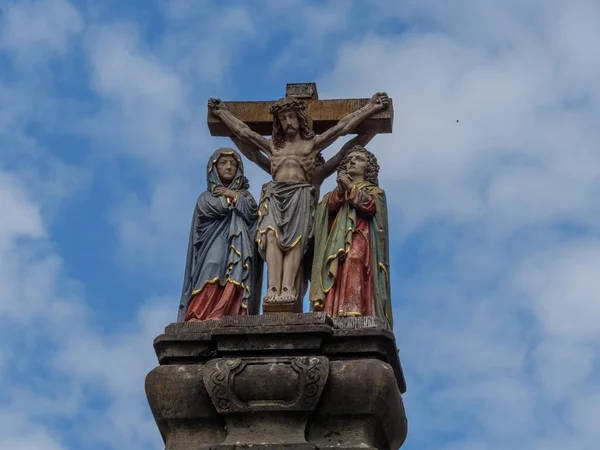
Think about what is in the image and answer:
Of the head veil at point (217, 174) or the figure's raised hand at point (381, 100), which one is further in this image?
the figure's raised hand at point (381, 100)

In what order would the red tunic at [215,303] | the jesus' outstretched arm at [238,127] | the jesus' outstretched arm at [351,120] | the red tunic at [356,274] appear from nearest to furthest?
the red tunic at [356,274], the red tunic at [215,303], the jesus' outstretched arm at [351,120], the jesus' outstretched arm at [238,127]

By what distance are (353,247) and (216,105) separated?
2.84 meters

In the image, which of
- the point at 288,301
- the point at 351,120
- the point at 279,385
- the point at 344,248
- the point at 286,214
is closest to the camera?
the point at 279,385

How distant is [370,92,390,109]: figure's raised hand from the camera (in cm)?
1597

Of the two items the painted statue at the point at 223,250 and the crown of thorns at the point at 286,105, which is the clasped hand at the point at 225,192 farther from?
the crown of thorns at the point at 286,105

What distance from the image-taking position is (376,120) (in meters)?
16.0

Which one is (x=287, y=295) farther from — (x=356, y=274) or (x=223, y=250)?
(x=223, y=250)

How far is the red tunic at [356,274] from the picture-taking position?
46.9ft

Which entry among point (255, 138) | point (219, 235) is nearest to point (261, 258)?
point (219, 235)

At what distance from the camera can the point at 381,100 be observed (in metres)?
16.0

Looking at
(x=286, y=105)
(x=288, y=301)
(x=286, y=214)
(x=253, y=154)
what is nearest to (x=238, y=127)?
(x=253, y=154)

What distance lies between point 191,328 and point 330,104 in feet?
11.8

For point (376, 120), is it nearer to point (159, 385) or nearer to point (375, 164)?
point (375, 164)

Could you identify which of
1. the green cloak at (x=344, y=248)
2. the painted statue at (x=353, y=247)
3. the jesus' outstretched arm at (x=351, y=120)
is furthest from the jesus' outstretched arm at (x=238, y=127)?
the green cloak at (x=344, y=248)
